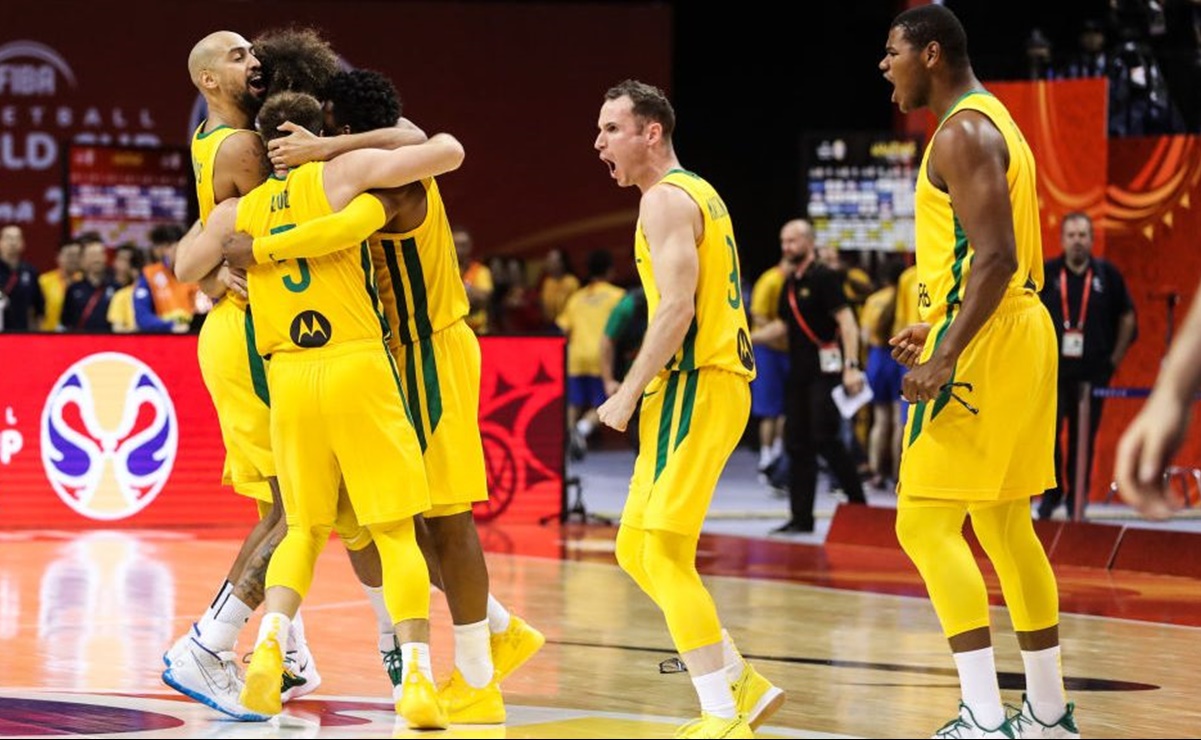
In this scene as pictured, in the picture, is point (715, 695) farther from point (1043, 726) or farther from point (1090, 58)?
point (1090, 58)

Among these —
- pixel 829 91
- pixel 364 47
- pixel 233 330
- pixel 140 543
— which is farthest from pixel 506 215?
pixel 233 330

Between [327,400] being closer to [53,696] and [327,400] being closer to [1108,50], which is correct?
[53,696]

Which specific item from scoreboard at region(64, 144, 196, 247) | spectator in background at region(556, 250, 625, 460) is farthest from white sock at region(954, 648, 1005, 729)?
scoreboard at region(64, 144, 196, 247)

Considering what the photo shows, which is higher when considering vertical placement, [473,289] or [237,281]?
[237,281]

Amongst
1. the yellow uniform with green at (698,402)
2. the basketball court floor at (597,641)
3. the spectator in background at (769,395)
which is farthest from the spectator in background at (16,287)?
the yellow uniform with green at (698,402)

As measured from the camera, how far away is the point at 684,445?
5.89 meters

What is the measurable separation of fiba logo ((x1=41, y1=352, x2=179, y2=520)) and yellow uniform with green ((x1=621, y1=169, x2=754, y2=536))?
6746mm

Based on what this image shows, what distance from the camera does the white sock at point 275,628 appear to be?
602 cm

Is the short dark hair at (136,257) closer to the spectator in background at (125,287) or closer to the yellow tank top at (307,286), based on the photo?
the spectator in background at (125,287)

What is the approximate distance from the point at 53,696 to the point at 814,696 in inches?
98.0

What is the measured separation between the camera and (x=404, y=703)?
6.00 meters

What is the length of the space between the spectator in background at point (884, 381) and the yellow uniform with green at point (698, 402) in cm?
982

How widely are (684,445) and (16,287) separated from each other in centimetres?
1128

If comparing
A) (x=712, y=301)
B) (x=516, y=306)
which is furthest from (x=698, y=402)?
(x=516, y=306)
